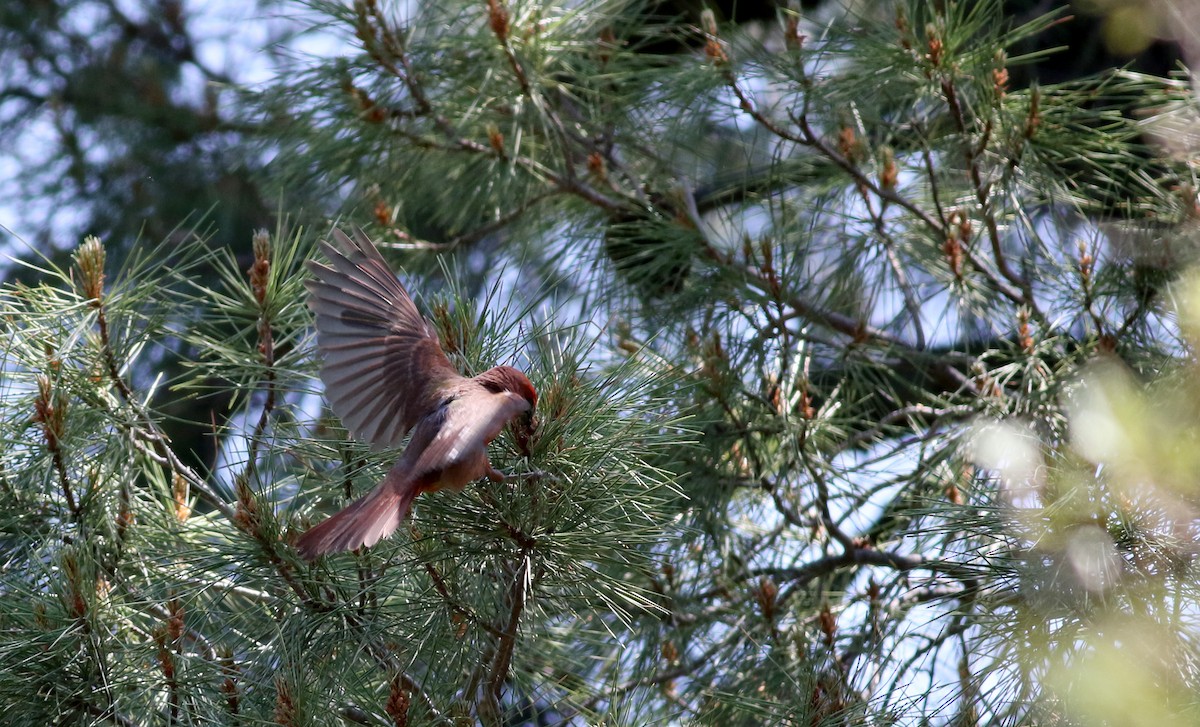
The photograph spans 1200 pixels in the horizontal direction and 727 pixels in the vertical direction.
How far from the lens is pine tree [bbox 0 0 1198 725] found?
126cm

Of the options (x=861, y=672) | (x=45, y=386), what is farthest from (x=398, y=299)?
(x=861, y=672)

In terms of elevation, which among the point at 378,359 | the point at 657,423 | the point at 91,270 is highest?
the point at 657,423

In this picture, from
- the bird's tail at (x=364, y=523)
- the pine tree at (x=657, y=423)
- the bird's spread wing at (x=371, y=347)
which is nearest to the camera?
the bird's tail at (x=364, y=523)

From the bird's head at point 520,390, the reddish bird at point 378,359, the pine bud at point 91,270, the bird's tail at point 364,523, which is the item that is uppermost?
the bird's head at point 520,390

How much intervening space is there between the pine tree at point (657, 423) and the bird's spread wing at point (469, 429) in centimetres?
6

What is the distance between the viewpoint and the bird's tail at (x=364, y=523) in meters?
1.15

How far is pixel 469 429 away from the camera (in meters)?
1.17

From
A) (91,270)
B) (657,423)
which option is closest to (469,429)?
(657,423)

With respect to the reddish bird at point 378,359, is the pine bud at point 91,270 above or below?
below

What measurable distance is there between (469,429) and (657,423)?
0.25m

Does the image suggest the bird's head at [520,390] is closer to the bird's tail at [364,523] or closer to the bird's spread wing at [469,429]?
the bird's spread wing at [469,429]

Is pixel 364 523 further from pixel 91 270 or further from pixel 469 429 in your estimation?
pixel 91 270

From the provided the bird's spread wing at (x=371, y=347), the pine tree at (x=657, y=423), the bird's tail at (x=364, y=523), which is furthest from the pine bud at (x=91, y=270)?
the bird's tail at (x=364, y=523)

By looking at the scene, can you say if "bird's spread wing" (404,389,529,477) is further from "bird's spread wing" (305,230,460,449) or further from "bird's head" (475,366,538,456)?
"bird's spread wing" (305,230,460,449)
